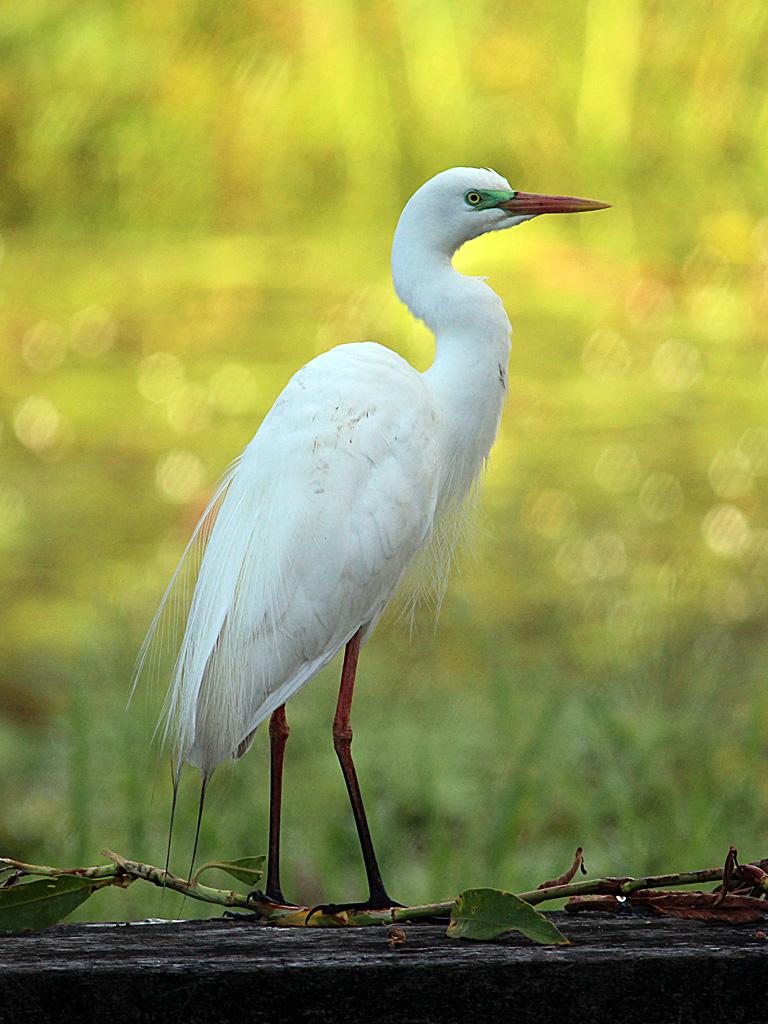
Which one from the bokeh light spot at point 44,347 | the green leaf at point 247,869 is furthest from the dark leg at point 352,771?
the bokeh light spot at point 44,347

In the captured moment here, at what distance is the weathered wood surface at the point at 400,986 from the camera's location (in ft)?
2.45

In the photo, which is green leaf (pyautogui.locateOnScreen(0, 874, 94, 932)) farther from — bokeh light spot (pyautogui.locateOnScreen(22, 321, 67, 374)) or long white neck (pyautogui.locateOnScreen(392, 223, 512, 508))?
bokeh light spot (pyautogui.locateOnScreen(22, 321, 67, 374))

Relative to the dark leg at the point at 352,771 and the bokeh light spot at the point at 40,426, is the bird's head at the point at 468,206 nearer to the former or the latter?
the dark leg at the point at 352,771

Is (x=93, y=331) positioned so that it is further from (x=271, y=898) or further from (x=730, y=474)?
(x=271, y=898)

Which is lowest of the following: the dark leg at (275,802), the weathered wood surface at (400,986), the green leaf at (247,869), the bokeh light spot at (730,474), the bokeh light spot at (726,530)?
the weathered wood surface at (400,986)

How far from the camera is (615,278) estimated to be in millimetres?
3555

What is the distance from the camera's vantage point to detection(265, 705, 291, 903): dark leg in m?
1.26

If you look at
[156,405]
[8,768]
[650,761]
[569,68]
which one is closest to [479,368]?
[650,761]

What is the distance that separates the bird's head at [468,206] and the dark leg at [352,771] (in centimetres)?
42

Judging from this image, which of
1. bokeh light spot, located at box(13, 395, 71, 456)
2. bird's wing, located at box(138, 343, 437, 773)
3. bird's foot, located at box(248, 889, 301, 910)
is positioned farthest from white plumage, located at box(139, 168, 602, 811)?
bokeh light spot, located at box(13, 395, 71, 456)

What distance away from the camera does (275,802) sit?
132 cm

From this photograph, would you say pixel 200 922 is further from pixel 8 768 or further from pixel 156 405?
pixel 156 405

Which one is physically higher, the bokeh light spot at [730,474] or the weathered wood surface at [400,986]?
the bokeh light spot at [730,474]

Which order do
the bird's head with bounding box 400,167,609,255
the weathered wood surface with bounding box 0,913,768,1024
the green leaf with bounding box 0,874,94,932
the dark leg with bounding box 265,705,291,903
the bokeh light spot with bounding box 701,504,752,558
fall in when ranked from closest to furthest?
the weathered wood surface with bounding box 0,913,768,1024 → the green leaf with bounding box 0,874,94,932 → the dark leg with bounding box 265,705,291,903 → the bird's head with bounding box 400,167,609,255 → the bokeh light spot with bounding box 701,504,752,558
